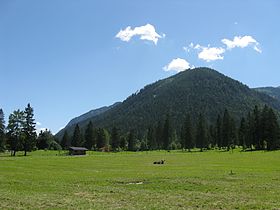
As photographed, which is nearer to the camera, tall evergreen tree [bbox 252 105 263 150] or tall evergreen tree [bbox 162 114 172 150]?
tall evergreen tree [bbox 252 105 263 150]

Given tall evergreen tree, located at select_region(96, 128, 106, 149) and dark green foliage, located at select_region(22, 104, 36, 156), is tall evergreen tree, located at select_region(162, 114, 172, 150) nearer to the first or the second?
tall evergreen tree, located at select_region(96, 128, 106, 149)

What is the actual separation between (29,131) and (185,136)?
6906 centimetres

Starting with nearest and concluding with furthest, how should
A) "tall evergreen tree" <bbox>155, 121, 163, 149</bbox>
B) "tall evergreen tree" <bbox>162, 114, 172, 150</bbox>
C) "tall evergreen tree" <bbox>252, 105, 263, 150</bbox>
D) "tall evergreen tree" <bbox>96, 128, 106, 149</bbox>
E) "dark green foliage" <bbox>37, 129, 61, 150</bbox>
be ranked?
"tall evergreen tree" <bbox>252, 105, 263, 150</bbox> < "dark green foliage" <bbox>37, 129, 61, 150</bbox> < "tall evergreen tree" <bbox>96, 128, 106, 149</bbox> < "tall evergreen tree" <bbox>162, 114, 172, 150</bbox> < "tall evergreen tree" <bbox>155, 121, 163, 149</bbox>

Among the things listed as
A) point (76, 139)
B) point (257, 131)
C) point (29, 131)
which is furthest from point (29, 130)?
point (257, 131)

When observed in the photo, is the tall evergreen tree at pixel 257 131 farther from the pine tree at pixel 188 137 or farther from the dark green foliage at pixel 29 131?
the dark green foliage at pixel 29 131

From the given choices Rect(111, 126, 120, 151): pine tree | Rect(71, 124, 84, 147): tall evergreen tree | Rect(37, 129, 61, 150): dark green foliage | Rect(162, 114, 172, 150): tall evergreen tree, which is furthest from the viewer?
Rect(111, 126, 120, 151): pine tree

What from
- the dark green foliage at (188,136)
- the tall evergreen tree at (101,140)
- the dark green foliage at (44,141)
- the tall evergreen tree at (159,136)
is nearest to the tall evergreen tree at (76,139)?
the dark green foliage at (44,141)

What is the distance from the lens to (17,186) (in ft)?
102

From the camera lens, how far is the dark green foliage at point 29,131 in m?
123

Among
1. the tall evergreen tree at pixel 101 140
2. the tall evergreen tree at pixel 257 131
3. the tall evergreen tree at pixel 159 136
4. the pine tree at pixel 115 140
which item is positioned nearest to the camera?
the tall evergreen tree at pixel 257 131

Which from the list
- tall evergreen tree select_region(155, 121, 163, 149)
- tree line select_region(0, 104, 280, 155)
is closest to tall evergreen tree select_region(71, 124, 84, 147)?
A: tree line select_region(0, 104, 280, 155)

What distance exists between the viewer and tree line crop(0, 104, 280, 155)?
124188 mm

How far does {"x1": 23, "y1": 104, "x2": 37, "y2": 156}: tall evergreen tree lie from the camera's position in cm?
12325

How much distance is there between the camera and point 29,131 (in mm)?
125500
